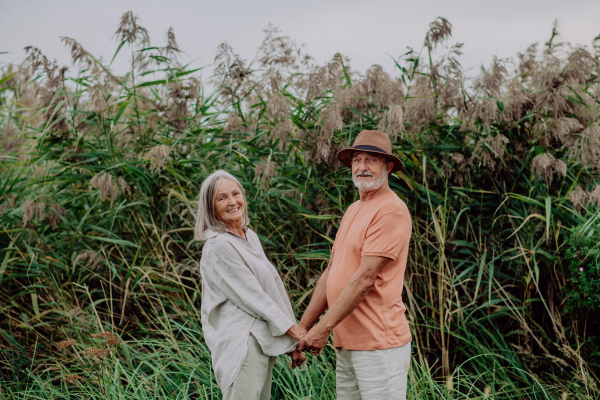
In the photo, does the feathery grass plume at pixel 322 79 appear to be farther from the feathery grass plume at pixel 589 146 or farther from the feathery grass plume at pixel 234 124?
the feathery grass plume at pixel 589 146

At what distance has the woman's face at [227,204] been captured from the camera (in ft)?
8.61

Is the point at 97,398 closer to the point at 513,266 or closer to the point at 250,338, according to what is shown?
the point at 250,338

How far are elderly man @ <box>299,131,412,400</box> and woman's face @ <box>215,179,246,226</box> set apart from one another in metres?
0.65

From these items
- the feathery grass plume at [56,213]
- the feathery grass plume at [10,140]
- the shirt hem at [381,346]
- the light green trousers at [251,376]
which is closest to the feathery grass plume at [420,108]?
the shirt hem at [381,346]

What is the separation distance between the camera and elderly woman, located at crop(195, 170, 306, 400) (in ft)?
7.81

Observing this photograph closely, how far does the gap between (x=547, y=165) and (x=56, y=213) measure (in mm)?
3871

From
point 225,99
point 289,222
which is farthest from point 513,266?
point 225,99

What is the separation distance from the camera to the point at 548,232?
3.33m

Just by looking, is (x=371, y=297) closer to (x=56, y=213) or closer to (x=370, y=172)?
(x=370, y=172)

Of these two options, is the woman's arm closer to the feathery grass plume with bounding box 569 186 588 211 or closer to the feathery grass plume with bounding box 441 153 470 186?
the feathery grass plume with bounding box 441 153 470 186

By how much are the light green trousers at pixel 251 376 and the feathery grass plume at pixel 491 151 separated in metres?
2.27

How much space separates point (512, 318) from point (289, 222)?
1.93m

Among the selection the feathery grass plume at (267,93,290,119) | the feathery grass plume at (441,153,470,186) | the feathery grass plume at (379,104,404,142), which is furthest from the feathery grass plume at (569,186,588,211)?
the feathery grass plume at (267,93,290,119)

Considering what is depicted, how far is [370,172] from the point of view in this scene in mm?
2688
